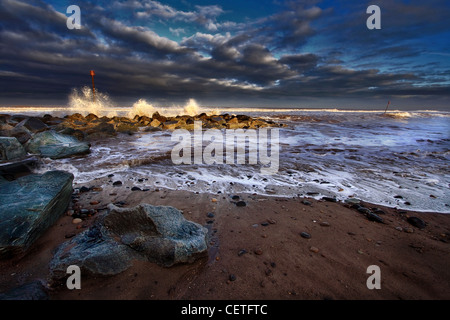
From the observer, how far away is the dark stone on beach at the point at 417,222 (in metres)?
2.70

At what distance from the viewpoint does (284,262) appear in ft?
6.51

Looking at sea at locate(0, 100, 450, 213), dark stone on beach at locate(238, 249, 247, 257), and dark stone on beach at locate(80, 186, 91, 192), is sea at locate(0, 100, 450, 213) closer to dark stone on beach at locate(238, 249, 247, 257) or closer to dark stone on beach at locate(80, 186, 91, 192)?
dark stone on beach at locate(80, 186, 91, 192)

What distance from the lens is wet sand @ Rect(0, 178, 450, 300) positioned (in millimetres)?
1666

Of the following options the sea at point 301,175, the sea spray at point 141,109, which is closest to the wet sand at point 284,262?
the sea at point 301,175

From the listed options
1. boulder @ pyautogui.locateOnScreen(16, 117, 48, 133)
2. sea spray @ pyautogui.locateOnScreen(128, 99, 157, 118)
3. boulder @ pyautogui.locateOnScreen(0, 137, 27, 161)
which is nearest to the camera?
boulder @ pyautogui.locateOnScreen(0, 137, 27, 161)

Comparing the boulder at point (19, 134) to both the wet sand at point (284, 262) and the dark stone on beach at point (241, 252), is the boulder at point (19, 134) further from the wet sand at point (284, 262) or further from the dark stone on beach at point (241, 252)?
the dark stone on beach at point (241, 252)

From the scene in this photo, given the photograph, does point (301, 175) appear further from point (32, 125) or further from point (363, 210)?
point (32, 125)

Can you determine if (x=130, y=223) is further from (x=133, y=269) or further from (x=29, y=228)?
(x=29, y=228)

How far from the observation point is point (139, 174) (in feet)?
15.0

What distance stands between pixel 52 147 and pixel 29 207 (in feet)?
16.7

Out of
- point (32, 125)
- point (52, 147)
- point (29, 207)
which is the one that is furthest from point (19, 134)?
point (29, 207)

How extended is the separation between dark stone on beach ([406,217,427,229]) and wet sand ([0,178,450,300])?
57 millimetres

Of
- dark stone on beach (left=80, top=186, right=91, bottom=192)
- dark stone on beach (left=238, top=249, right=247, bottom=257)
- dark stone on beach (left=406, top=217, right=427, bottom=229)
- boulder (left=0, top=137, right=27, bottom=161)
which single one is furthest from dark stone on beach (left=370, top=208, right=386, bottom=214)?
boulder (left=0, top=137, right=27, bottom=161)

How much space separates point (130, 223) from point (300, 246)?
6.16 feet
